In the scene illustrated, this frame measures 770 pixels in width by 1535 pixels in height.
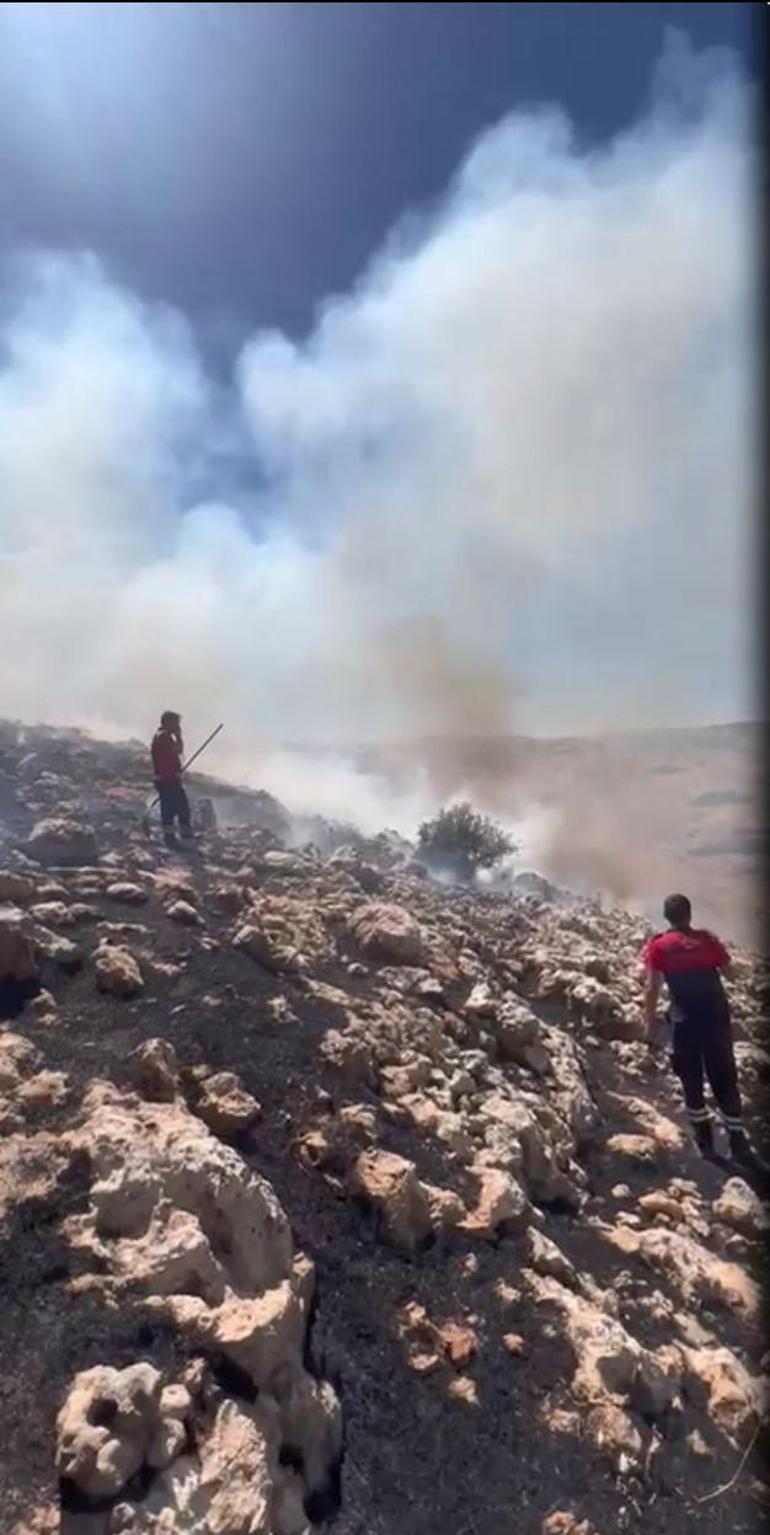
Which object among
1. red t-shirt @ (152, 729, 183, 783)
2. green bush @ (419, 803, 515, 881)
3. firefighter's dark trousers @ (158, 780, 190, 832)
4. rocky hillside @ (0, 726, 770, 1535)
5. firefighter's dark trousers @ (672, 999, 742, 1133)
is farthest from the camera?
green bush @ (419, 803, 515, 881)

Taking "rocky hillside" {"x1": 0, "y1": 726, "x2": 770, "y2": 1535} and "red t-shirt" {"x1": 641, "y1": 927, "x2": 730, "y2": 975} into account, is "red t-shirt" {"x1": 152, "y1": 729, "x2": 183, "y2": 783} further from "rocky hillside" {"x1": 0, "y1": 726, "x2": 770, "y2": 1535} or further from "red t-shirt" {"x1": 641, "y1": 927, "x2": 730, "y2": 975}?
"red t-shirt" {"x1": 641, "y1": 927, "x2": 730, "y2": 975}

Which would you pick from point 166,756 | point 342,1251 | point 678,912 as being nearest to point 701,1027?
point 678,912

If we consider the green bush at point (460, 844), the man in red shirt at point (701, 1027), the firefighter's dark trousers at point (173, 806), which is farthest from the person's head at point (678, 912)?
the green bush at point (460, 844)

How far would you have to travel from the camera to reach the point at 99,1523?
2.46 metres

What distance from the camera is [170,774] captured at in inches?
430

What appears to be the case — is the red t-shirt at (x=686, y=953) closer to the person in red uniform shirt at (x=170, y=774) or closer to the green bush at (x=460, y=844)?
the person in red uniform shirt at (x=170, y=774)

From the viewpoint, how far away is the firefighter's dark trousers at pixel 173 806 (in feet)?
36.0

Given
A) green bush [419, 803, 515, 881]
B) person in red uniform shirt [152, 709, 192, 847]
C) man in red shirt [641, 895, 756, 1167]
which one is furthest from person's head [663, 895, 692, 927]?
green bush [419, 803, 515, 881]

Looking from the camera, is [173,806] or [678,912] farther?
[173,806]

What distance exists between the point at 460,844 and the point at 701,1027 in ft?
48.5

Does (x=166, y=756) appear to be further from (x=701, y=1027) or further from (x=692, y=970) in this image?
(x=701, y=1027)

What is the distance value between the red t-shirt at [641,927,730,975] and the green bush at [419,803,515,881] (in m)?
13.6

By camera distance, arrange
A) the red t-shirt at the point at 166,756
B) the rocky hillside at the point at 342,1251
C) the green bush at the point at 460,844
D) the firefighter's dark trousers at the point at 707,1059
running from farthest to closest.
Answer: the green bush at the point at 460,844 → the red t-shirt at the point at 166,756 → the firefighter's dark trousers at the point at 707,1059 → the rocky hillside at the point at 342,1251

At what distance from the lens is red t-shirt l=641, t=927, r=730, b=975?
5.24 meters
